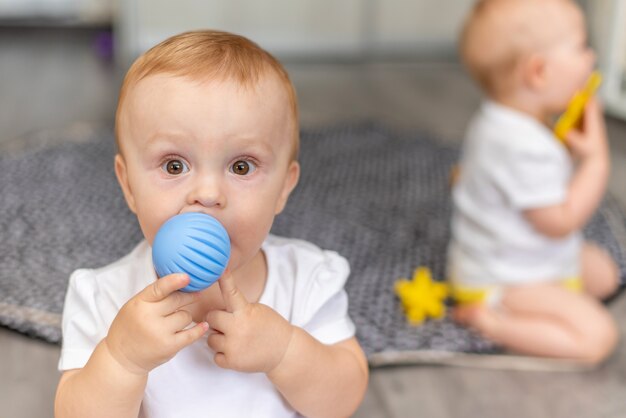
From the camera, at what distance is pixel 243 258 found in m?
0.71

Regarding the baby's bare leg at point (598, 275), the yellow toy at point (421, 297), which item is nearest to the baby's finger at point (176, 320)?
the yellow toy at point (421, 297)

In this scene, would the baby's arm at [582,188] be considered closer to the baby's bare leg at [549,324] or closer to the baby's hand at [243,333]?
the baby's bare leg at [549,324]

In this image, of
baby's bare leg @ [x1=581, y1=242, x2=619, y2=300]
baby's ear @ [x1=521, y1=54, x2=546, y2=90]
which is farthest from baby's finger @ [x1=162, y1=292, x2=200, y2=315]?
baby's bare leg @ [x1=581, y1=242, x2=619, y2=300]

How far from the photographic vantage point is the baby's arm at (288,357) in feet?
2.22

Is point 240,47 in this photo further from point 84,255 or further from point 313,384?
point 84,255

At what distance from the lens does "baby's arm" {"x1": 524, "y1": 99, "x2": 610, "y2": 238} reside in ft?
4.09

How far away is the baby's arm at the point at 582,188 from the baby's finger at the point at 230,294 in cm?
70

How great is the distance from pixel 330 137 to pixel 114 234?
918mm

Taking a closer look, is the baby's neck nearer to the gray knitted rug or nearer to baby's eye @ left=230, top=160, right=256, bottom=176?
the gray knitted rug

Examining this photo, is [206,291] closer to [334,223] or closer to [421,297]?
[421,297]

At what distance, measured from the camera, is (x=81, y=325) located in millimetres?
769

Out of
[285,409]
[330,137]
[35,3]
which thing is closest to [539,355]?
[285,409]

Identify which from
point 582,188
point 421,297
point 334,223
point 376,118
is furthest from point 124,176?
point 376,118

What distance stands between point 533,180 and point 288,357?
657 mm
